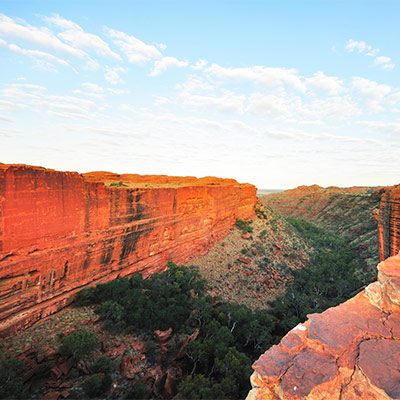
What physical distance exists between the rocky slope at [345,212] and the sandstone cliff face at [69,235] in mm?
21189

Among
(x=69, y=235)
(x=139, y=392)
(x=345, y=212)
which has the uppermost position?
(x=69, y=235)

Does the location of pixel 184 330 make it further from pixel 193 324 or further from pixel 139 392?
pixel 139 392

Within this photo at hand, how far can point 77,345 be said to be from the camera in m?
7.90

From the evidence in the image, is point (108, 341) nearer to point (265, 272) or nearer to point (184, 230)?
point (184, 230)

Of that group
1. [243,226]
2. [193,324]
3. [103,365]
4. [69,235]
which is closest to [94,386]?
[103,365]

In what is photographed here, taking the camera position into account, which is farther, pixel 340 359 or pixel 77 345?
pixel 77 345

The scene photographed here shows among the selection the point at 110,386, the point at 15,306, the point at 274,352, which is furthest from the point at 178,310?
the point at 274,352

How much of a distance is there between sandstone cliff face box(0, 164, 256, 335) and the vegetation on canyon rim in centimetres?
131

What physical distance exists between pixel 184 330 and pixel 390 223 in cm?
1278

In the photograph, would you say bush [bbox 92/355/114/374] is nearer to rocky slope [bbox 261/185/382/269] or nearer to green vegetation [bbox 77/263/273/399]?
green vegetation [bbox 77/263/273/399]

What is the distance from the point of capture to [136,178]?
25859 mm

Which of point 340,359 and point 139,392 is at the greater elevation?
point 340,359

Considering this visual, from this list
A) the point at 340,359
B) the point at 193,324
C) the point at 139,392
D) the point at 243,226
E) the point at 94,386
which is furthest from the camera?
the point at 243,226

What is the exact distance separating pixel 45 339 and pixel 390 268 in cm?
1147
